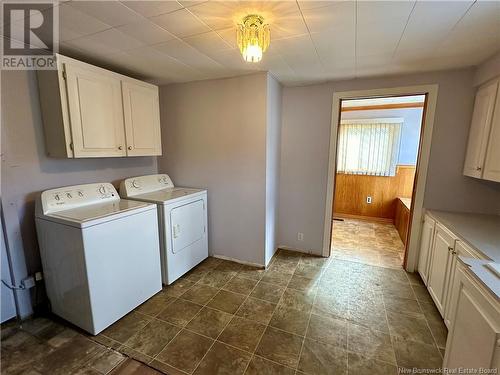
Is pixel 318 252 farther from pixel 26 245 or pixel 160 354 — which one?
pixel 26 245

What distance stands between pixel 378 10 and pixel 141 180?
266 cm

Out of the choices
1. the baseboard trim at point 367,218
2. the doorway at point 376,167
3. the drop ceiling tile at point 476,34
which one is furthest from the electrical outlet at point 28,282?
the baseboard trim at point 367,218

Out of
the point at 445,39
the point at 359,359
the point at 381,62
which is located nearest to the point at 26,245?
the point at 359,359

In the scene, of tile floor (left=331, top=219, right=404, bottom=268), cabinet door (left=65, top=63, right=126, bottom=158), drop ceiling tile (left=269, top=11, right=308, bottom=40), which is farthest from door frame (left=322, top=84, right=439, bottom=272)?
cabinet door (left=65, top=63, right=126, bottom=158)

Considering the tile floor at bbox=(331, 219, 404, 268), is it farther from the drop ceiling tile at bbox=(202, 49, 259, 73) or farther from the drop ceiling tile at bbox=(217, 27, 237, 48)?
Result: the drop ceiling tile at bbox=(217, 27, 237, 48)

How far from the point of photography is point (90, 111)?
200 centimetres

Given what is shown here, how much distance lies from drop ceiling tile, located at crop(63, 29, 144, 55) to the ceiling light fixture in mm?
911

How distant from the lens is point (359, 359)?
1.59m

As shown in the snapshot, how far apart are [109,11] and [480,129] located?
3155mm

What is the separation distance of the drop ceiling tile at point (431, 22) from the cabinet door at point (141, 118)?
2.43m

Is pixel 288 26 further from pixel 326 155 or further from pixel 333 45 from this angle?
pixel 326 155

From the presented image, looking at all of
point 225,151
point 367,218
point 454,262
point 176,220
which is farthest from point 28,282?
point 367,218

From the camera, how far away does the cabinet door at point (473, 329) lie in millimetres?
954

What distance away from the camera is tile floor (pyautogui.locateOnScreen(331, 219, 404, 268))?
308 cm
